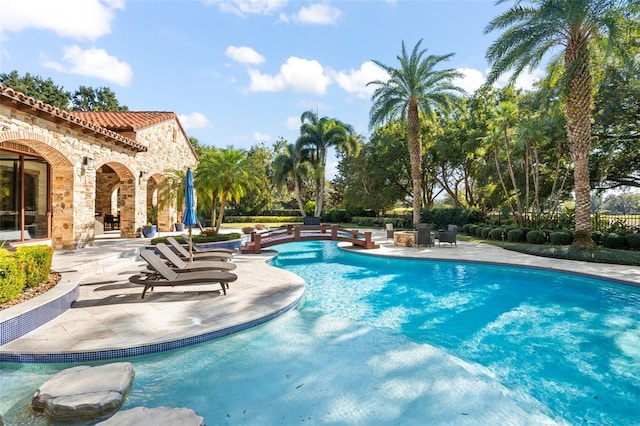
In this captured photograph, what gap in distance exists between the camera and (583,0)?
12.6 meters

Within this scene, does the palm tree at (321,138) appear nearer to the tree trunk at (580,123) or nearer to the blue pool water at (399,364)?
the tree trunk at (580,123)

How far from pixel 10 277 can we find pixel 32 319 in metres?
0.88

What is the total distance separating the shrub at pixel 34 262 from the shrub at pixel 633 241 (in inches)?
780

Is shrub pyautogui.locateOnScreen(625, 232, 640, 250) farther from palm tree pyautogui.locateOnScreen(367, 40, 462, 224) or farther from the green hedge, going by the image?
the green hedge

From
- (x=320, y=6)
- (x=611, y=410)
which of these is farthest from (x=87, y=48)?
(x=611, y=410)

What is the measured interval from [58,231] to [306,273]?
9120 mm

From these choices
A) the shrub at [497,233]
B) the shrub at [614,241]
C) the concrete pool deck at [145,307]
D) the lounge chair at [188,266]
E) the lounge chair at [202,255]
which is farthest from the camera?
the shrub at [497,233]

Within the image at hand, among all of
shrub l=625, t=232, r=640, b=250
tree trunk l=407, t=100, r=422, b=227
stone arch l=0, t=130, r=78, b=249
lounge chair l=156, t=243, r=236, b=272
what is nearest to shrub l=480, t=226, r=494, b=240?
tree trunk l=407, t=100, r=422, b=227

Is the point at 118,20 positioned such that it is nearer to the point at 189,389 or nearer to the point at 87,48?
the point at 87,48

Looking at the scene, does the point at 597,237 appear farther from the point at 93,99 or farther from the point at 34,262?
the point at 93,99

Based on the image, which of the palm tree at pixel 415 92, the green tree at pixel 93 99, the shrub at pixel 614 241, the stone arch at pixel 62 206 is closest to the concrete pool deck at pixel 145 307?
the stone arch at pixel 62 206

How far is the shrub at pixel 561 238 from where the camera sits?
1582 centimetres

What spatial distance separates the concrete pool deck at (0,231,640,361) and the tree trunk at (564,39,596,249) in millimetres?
3258

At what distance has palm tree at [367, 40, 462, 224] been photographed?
69.6 feet
